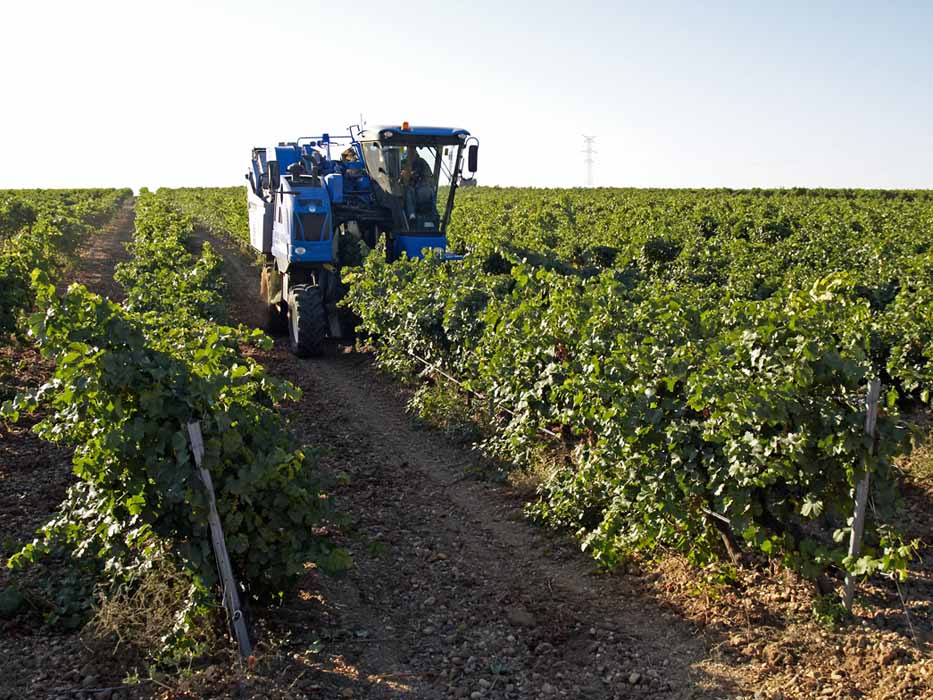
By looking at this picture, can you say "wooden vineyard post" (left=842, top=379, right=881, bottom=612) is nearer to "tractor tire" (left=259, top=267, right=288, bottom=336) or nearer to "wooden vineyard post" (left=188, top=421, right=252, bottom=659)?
"wooden vineyard post" (left=188, top=421, right=252, bottom=659)

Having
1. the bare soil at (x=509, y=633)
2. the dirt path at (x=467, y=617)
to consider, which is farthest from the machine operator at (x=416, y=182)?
the bare soil at (x=509, y=633)

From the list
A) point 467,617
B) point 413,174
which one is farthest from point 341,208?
point 467,617

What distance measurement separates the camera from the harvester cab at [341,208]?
38.3 ft

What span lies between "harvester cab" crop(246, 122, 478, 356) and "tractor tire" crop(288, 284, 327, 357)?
0.05 feet

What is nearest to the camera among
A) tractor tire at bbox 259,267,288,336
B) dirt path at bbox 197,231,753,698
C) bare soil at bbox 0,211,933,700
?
bare soil at bbox 0,211,933,700

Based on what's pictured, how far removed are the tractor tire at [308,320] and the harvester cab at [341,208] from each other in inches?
0.6

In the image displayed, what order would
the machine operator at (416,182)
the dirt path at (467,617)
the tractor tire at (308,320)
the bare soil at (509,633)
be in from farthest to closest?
the machine operator at (416,182)
the tractor tire at (308,320)
the dirt path at (467,617)
the bare soil at (509,633)

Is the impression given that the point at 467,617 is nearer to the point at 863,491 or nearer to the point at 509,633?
the point at 509,633

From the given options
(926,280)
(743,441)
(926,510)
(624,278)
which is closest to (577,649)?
(743,441)

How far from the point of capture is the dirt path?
438 centimetres

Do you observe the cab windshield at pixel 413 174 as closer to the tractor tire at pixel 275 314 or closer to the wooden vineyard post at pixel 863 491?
the tractor tire at pixel 275 314

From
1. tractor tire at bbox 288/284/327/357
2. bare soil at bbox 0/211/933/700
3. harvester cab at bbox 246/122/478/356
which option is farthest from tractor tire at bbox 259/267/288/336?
bare soil at bbox 0/211/933/700

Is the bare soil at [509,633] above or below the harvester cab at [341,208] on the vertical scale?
below

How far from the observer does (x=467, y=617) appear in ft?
16.8
